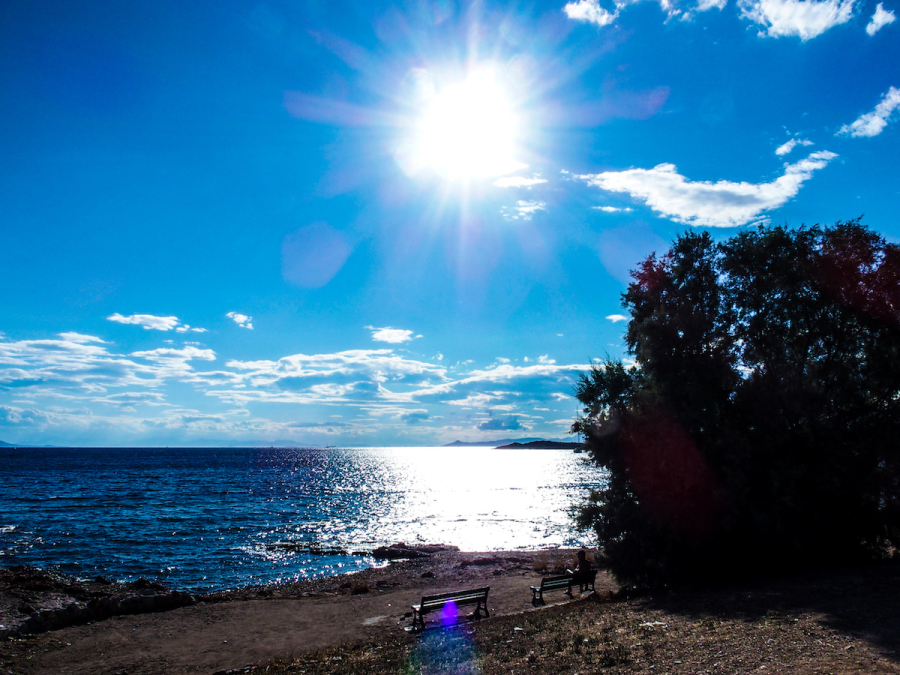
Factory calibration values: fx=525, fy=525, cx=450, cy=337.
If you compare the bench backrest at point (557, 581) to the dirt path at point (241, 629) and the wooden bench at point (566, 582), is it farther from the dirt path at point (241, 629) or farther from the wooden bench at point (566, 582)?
the dirt path at point (241, 629)

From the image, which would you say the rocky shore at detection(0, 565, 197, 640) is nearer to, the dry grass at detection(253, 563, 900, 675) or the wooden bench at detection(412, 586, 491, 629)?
the dry grass at detection(253, 563, 900, 675)

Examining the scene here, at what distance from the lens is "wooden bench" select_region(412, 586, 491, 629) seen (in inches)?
655

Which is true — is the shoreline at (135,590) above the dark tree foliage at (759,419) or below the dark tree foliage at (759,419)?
below

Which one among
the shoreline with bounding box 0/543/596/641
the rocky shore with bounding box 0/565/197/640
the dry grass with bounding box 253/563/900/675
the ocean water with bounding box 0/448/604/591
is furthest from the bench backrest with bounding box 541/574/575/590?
the rocky shore with bounding box 0/565/197/640

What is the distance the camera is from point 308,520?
53.7 m

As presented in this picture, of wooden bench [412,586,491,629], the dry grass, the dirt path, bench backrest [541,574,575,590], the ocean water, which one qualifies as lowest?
the ocean water

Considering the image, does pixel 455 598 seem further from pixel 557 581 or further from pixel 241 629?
pixel 241 629

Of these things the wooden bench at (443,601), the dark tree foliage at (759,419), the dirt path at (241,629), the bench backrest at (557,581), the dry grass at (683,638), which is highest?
the dark tree foliage at (759,419)

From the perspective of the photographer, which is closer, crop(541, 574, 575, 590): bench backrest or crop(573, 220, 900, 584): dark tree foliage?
crop(573, 220, 900, 584): dark tree foliage

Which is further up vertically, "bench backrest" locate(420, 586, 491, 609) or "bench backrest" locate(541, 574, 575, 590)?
"bench backrest" locate(420, 586, 491, 609)

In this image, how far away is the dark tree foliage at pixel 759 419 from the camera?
16141 mm

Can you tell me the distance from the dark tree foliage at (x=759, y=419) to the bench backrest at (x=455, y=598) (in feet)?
15.0

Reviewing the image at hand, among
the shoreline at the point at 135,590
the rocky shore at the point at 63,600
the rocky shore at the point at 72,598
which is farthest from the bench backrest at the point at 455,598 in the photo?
the rocky shore at the point at 63,600

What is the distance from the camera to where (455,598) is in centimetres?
1767
